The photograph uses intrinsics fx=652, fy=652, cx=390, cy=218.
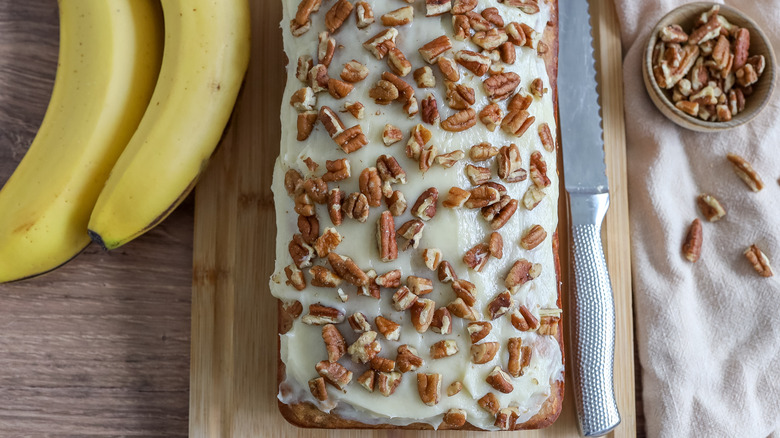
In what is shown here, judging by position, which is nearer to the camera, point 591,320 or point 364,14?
point 364,14

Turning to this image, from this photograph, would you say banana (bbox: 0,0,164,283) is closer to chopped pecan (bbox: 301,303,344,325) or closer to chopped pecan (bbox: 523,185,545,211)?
chopped pecan (bbox: 301,303,344,325)

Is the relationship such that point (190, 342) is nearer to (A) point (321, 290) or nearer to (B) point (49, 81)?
(A) point (321, 290)

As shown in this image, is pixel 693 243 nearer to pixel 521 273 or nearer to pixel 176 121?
pixel 521 273

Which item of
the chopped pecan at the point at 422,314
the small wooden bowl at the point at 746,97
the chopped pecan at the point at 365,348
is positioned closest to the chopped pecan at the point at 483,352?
the chopped pecan at the point at 422,314

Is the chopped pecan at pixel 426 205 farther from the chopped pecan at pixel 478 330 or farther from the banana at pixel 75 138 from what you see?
the banana at pixel 75 138

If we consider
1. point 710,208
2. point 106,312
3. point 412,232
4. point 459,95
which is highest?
point 459,95

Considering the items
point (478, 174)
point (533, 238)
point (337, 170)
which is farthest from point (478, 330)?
point (337, 170)

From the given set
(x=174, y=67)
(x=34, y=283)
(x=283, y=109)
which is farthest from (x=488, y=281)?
(x=34, y=283)
